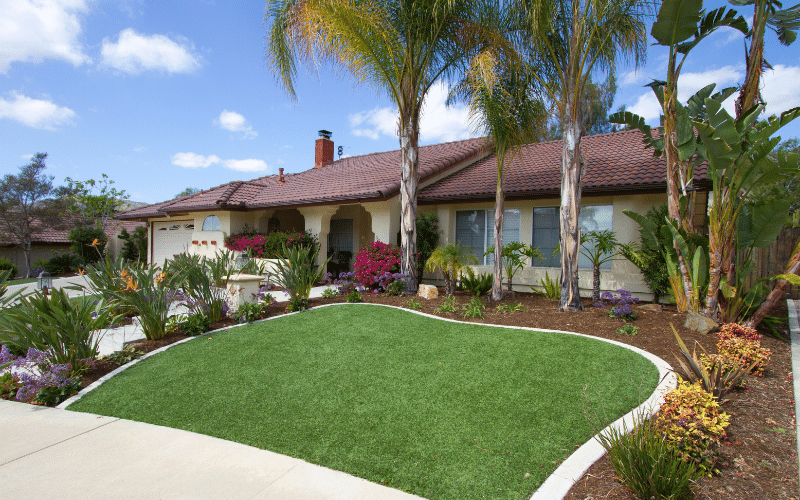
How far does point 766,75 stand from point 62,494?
10813mm

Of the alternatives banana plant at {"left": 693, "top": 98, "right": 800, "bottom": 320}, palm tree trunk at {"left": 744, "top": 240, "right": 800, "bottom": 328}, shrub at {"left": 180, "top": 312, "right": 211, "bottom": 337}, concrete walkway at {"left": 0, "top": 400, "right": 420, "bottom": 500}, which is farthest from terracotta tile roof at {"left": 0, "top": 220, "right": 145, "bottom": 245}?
palm tree trunk at {"left": 744, "top": 240, "right": 800, "bottom": 328}

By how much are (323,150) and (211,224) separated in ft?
24.0

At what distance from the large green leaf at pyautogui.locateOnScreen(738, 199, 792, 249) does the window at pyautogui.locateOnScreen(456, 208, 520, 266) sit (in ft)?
18.3

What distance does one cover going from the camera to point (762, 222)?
6.54 metres

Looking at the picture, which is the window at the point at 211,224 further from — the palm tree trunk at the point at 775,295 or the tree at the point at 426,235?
the palm tree trunk at the point at 775,295

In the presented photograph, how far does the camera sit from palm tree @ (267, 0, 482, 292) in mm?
9266

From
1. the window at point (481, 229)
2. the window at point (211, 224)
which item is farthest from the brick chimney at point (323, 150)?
the window at point (481, 229)

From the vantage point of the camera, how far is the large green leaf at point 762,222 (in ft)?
20.7

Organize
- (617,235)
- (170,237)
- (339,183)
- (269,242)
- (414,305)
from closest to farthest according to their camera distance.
Answer: (414,305) → (617,235) → (269,242) → (339,183) → (170,237)

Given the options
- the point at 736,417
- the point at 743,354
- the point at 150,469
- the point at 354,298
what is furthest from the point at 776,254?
the point at 150,469

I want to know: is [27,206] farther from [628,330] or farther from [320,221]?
[628,330]

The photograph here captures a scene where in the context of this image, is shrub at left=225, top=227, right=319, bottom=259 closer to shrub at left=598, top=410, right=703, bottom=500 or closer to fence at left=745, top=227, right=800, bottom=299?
shrub at left=598, top=410, right=703, bottom=500

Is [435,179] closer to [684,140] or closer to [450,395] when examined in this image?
[684,140]

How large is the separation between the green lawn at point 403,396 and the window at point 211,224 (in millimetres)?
11068
